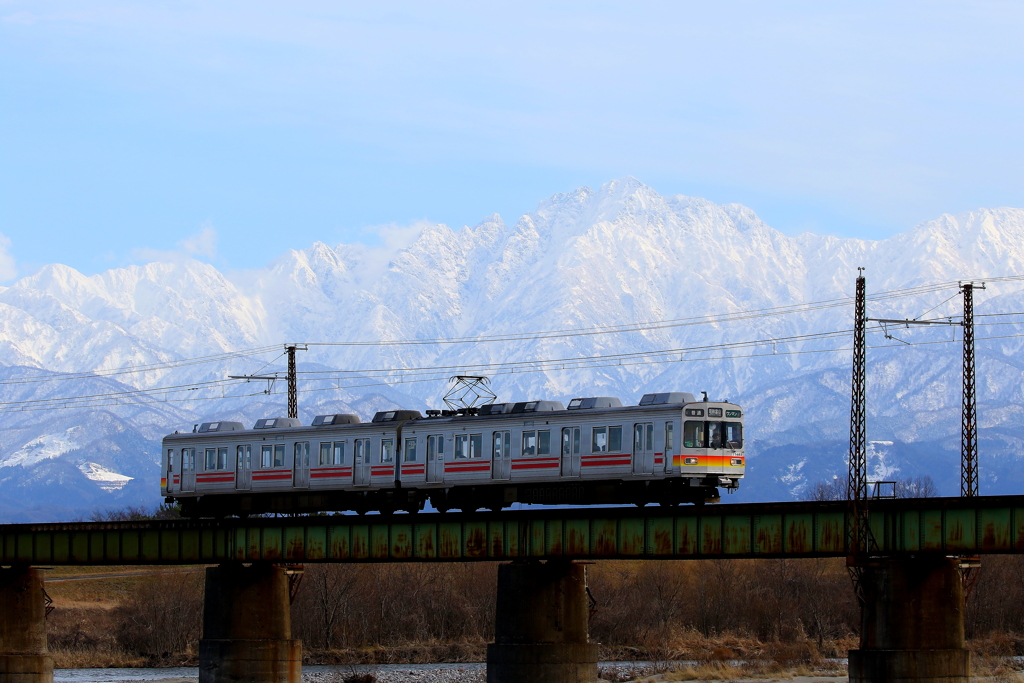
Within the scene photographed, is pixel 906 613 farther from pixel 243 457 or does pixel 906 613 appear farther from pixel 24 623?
pixel 24 623

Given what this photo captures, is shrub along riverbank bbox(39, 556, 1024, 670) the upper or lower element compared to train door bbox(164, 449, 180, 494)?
lower

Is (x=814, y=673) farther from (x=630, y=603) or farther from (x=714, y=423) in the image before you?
(x=714, y=423)

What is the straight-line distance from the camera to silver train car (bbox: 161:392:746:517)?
5250 centimetres

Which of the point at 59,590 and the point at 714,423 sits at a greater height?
the point at 714,423

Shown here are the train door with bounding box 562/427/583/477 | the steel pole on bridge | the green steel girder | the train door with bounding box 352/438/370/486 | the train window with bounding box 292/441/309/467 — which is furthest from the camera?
the train window with bounding box 292/441/309/467

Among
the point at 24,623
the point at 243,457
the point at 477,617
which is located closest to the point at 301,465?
the point at 243,457

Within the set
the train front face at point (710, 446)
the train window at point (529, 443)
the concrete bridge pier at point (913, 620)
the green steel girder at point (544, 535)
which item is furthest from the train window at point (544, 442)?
the concrete bridge pier at point (913, 620)

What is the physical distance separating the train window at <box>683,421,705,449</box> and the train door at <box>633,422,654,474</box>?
1174 mm

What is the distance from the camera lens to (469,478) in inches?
2253

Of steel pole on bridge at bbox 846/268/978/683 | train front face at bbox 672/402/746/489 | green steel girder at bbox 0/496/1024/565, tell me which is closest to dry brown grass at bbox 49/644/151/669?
green steel girder at bbox 0/496/1024/565

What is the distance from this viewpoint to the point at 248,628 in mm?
63406

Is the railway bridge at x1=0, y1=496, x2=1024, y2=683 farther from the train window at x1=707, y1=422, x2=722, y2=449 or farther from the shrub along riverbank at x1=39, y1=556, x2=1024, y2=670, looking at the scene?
the shrub along riverbank at x1=39, y1=556, x2=1024, y2=670

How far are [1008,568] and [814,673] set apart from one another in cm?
2179

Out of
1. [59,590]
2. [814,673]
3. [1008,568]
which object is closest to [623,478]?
[814,673]
